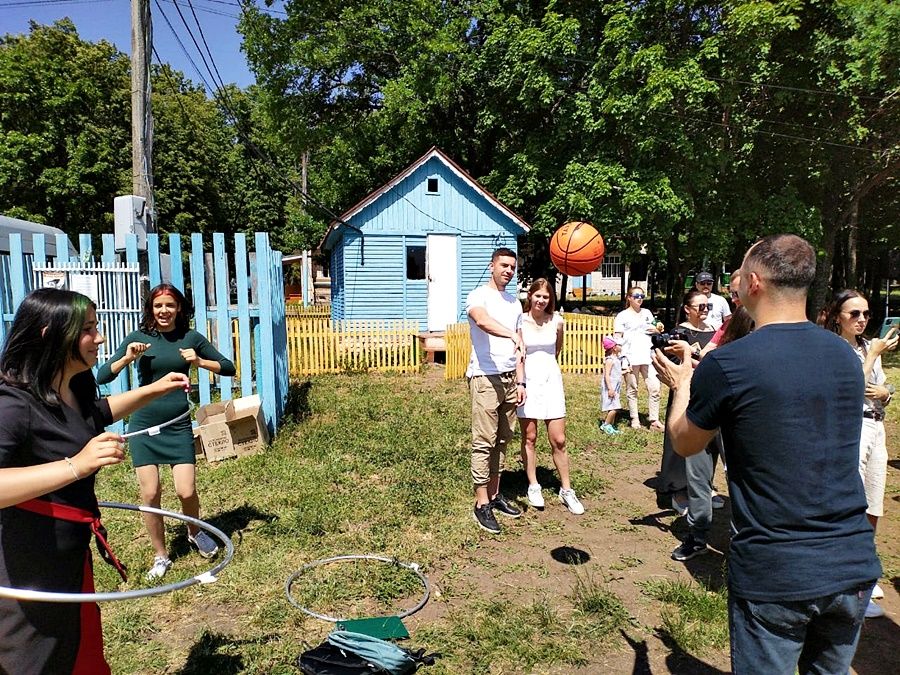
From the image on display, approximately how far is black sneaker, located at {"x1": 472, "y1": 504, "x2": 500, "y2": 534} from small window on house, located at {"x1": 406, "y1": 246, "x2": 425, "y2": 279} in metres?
14.3

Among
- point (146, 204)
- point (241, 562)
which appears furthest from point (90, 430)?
point (146, 204)

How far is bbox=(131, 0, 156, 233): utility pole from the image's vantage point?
8.84 metres

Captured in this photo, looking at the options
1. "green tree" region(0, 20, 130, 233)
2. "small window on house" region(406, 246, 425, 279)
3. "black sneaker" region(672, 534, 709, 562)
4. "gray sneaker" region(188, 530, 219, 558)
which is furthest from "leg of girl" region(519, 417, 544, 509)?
"green tree" region(0, 20, 130, 233)

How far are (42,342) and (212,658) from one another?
217cm

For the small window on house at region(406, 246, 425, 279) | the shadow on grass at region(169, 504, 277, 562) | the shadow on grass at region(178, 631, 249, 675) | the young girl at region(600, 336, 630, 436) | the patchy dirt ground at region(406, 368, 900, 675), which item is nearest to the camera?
the shadow on grass at region(178, 631, 249, 675)

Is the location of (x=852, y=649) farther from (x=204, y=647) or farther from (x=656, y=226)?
(x=656, y=226)

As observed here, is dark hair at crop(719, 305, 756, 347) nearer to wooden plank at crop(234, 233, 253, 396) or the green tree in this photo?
wooden plank at crop(234, 233, 253, 396)

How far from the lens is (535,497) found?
567 cm

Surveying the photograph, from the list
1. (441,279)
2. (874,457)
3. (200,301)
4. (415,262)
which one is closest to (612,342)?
(874,457)

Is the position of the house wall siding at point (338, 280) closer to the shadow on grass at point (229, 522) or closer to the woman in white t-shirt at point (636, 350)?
the woman in white t-shirt at point (636, 350)

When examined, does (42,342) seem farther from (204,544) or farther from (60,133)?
(60,133)

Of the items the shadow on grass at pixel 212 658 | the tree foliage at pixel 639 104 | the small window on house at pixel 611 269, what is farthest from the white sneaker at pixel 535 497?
the small window on house at pixel 611 269

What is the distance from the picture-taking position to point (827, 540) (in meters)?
1.97

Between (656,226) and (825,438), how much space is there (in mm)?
17271
